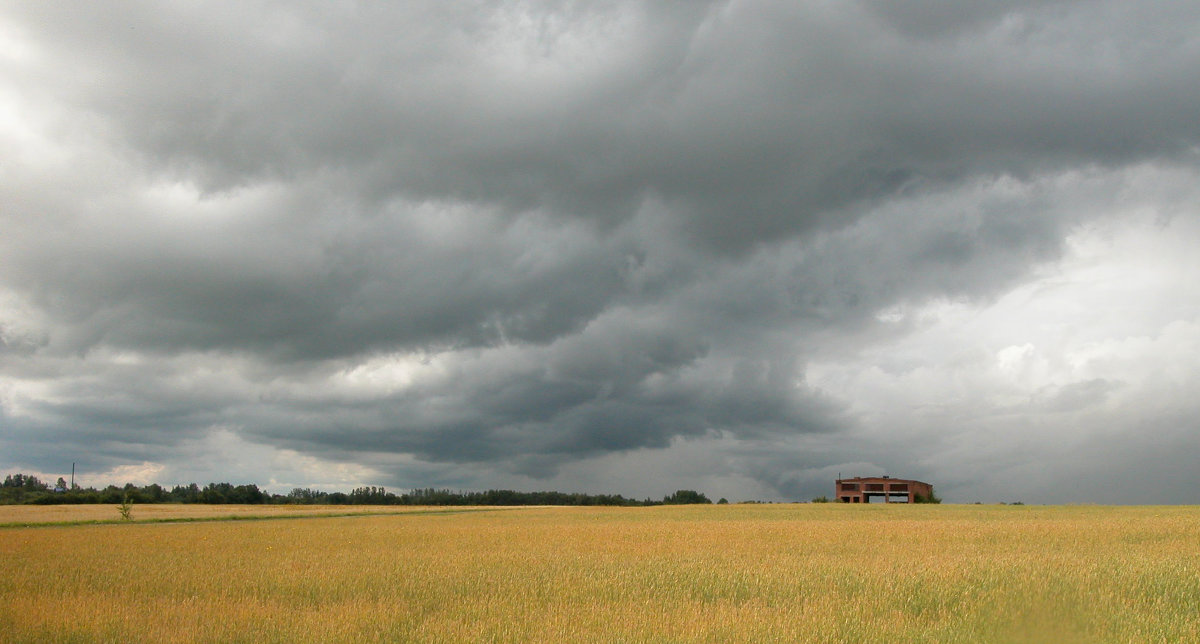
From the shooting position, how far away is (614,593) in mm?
21141

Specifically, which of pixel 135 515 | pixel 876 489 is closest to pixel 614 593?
pixel 135 515

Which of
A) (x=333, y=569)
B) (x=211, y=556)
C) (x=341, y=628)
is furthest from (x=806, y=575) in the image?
(x=211, y=556)

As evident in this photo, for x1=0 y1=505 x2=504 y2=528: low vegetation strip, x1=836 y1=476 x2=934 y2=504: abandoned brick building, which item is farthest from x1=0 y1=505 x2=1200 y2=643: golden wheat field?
x1=836 y1=476 x2=934 y2=504: abandoned brick building

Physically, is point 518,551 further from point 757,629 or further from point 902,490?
point 902,490

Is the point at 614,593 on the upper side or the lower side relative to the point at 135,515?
upper

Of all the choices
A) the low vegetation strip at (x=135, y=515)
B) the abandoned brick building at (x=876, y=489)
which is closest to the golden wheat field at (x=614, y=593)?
the low vegetation strip at (x=135, y=515)

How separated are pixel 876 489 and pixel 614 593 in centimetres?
14489

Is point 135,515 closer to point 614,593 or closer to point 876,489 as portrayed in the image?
point 614,593

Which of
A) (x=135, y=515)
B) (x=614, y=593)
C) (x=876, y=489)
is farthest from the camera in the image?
(x=876, y=489)

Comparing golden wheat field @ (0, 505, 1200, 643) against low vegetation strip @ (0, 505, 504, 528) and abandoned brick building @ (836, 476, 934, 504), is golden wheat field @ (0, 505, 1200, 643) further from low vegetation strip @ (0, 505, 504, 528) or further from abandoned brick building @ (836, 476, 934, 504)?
abandoned brick building @ (836, 476, 934, 504)

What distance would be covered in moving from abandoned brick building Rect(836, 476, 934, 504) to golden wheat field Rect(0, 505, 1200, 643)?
118109 mm

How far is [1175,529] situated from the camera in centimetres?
4641

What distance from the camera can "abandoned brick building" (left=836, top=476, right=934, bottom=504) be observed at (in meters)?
150

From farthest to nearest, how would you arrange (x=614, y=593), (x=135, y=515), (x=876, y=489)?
(x=876, y=489)
(x=135, y=515)
(x=614, y=593)
